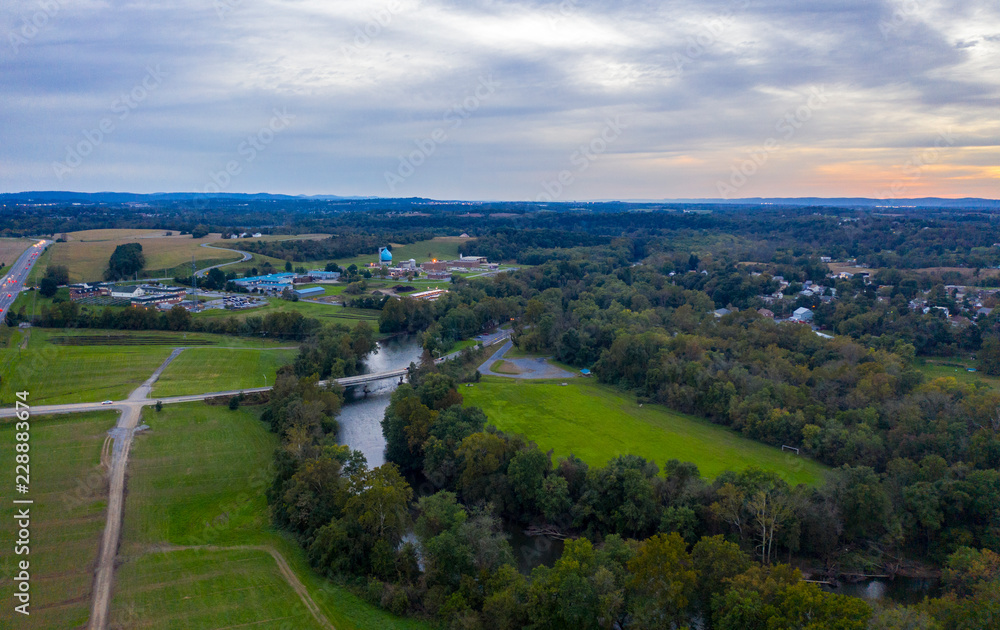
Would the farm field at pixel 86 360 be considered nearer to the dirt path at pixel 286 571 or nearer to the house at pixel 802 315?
the dirt path at pixel 286 571

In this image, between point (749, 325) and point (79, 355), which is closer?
point (79, 355)

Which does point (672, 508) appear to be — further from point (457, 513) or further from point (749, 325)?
point (749, 325)

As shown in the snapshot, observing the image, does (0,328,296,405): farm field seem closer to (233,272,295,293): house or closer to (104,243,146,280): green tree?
(233,272,295,293): house

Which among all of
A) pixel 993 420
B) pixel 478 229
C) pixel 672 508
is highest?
pixel 478 229

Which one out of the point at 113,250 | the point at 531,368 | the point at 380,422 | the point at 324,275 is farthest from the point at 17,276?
the point at 531,368

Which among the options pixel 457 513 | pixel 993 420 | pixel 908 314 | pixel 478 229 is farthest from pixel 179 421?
pixel 478 229

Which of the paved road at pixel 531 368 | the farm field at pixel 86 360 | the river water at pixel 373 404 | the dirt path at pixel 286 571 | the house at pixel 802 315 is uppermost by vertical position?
the house at pixel 802 315

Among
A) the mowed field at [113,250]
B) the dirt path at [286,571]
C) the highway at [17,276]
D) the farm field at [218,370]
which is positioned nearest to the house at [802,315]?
the farm field at [218,370]
